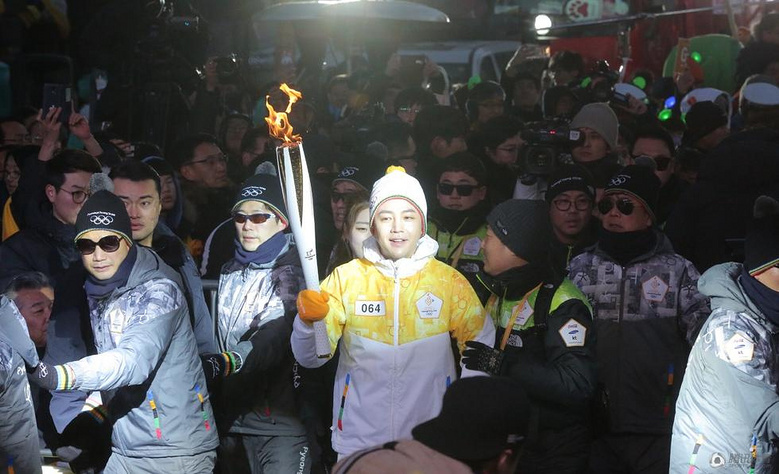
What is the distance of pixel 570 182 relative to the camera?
6035 millimetres

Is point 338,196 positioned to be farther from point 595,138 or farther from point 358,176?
point 595,138

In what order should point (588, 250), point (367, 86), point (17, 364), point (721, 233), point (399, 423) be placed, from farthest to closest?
point (367, 86), point (721, 233), point (588, 250), point (399, 423), point (17, 364)

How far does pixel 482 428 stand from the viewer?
285cm

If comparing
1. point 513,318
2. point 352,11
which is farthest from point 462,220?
point 352,11

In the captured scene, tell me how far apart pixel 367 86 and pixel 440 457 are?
7982mm

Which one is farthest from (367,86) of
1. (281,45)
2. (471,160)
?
(471,160)

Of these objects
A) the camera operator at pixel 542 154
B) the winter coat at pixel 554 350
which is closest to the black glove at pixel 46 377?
the winter coat at pixel 554 350

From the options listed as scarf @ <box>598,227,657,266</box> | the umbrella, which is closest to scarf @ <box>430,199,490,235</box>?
scarf @ <box>598,227,657,266</box>

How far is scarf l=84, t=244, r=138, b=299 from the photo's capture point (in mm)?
4719

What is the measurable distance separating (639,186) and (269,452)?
215 centimetres

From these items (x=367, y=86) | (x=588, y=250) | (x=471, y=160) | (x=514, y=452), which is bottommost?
(x=514, y=452)

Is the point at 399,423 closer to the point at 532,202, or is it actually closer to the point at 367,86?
the point at 532,202

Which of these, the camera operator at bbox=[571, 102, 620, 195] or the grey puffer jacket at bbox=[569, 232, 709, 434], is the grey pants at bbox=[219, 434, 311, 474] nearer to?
the grey puffer jacket at bbox=[569, 232, 709, 434]

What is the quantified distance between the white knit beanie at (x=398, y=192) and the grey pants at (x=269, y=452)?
4.04 feet
